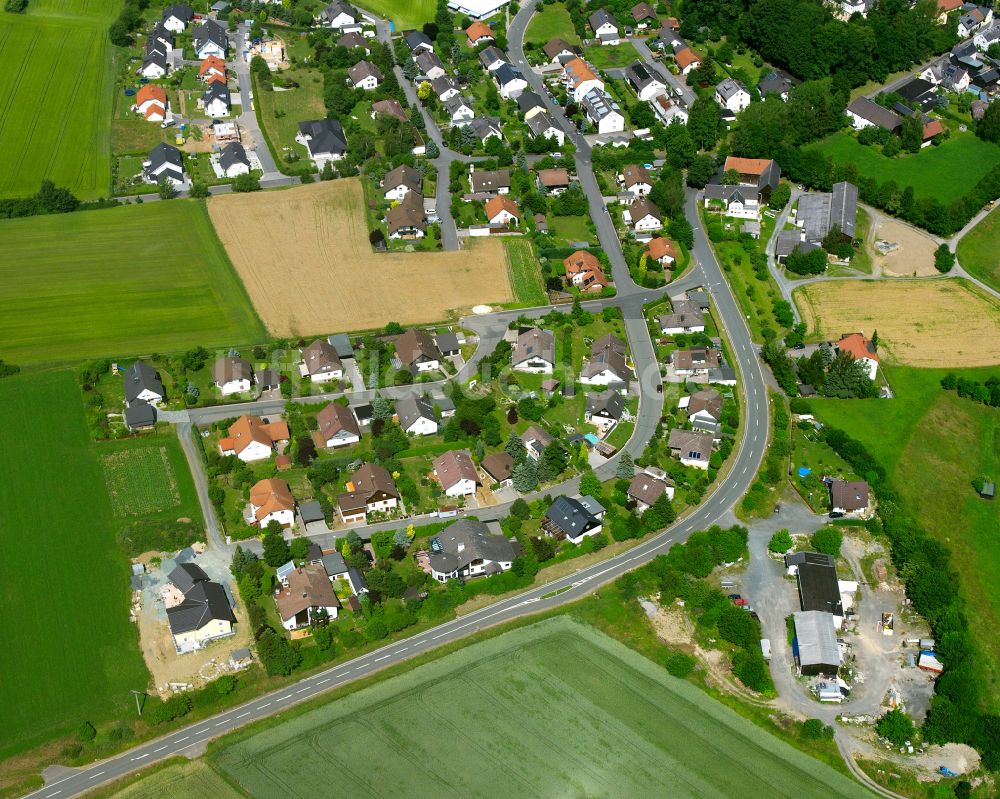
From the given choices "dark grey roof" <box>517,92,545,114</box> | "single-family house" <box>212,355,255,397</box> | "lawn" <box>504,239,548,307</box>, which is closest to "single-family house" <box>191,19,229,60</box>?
"dark grey roof" <box>517,92,545,114</box>

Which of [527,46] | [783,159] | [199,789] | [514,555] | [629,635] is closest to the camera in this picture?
[199,789]

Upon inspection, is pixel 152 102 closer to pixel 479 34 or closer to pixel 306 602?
pixel 479 34

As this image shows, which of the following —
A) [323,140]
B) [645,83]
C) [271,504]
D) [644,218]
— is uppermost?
[645,83]

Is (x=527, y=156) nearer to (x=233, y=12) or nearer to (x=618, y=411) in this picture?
(x=618, y=411)

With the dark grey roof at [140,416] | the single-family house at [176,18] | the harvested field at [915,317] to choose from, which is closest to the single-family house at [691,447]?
the harvested field at [915,317]

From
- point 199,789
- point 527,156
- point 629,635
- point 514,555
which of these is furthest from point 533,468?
point 527,156

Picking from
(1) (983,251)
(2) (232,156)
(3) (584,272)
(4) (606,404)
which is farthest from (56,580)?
(1) (983,251)

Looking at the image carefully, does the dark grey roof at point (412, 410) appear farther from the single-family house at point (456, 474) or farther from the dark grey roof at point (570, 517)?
the dark grey roof at point (570, 517)
